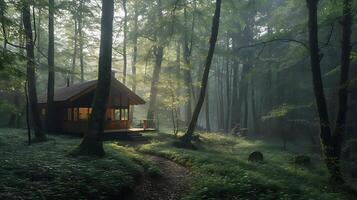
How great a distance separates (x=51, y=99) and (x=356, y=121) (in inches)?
1129

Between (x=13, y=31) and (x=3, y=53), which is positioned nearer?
(x=3, y=53)

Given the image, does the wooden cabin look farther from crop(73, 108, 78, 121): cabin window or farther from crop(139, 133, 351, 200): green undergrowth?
crop(139, 133, 351, 200): green undergrowth

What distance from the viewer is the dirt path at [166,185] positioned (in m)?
11.0

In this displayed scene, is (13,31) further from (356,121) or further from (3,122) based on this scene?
(356,121)

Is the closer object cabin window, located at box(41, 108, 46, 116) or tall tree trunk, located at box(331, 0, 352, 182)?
tall tree trunk, located at box(331, 0, 352, 182)

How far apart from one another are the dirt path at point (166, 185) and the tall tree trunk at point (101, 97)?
2750 millimetres

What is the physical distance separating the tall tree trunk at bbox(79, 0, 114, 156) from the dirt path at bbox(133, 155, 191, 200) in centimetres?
275

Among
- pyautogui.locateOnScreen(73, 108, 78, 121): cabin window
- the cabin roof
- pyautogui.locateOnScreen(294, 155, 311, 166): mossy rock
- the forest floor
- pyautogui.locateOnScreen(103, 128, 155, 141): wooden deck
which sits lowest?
pyautogui.locateOnScreen(294, 155, 311, 166): mossy rock

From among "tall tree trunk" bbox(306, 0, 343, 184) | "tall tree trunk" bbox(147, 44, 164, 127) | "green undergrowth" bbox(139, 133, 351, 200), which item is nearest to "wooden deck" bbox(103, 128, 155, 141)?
"tall tree trunk" bbox(147, 44, 164, 127)

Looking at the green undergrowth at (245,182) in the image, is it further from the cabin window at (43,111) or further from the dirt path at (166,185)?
the cabin window at (43,111)

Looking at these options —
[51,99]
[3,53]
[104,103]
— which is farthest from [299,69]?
[3,53]

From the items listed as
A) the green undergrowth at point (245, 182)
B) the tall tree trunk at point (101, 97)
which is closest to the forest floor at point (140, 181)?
the green undergrowth at point (245, 182)

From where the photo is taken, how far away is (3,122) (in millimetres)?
36750

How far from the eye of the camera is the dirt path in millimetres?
10993
